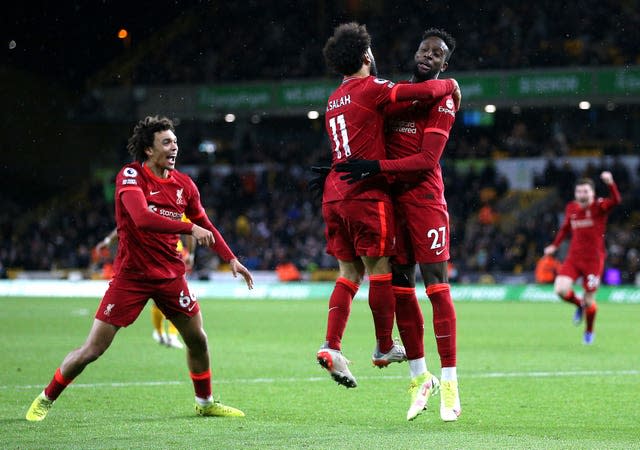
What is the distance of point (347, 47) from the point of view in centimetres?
746

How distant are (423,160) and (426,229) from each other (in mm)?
515

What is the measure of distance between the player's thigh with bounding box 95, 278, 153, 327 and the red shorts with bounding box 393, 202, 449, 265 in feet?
6.80

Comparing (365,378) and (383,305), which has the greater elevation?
(383,305)

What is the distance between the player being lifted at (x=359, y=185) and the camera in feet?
24.3

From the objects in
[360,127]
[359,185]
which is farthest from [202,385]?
[360,127]

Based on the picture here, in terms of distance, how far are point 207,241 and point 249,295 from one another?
23.4m

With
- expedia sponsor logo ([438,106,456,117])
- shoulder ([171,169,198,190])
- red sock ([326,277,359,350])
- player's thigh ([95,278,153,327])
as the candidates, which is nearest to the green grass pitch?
red sock ([326,277,359,350])

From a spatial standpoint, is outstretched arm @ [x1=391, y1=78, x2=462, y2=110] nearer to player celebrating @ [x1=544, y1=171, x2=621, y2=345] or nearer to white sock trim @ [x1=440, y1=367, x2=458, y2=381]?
white sock trim @ [x1=440, y1=367, x2=458, y2=381]

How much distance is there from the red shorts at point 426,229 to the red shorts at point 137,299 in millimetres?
1856

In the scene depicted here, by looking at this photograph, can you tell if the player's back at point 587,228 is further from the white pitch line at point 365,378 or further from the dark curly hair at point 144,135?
the dark curly hair at point 144,135

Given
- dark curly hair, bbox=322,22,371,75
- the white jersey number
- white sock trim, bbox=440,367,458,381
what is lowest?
white sock trim, bbox=440,367,458,381

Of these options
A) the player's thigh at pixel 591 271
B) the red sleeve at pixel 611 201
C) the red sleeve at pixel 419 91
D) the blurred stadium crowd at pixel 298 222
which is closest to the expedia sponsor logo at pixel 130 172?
the red sleeve at pixel 419 91

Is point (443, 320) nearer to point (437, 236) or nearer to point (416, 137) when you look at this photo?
point (437, 236)

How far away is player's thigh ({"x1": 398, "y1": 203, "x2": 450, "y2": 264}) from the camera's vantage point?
7551mm
